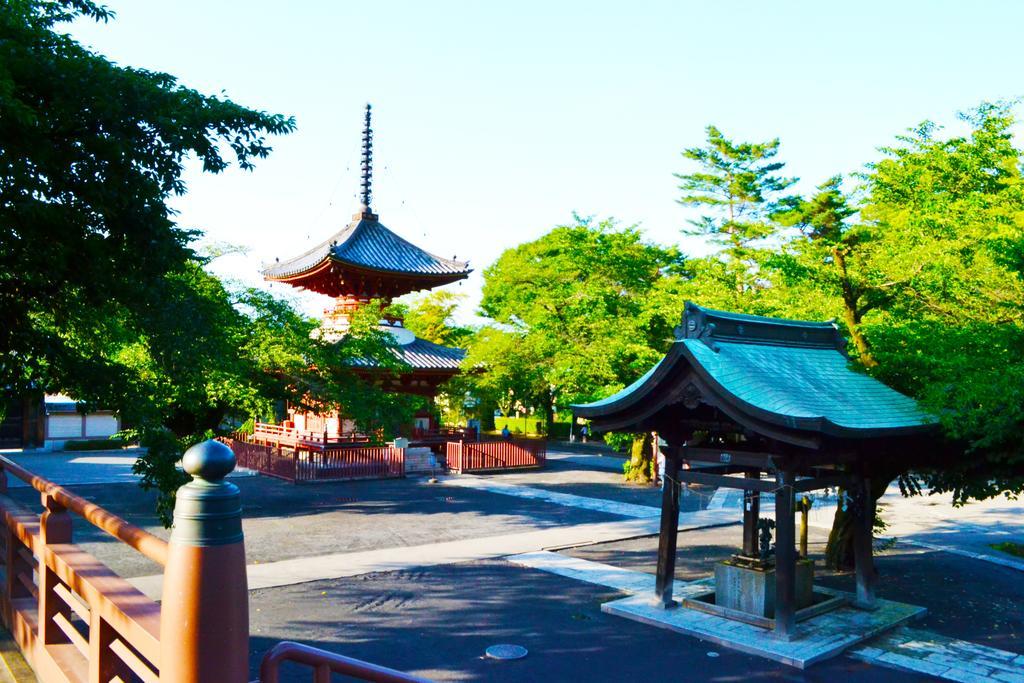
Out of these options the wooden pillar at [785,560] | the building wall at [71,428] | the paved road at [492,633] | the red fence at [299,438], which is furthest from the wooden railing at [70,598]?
the building wall at [71,428]

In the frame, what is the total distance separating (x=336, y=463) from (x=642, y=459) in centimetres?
1092

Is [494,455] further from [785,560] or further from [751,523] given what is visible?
[785,560]

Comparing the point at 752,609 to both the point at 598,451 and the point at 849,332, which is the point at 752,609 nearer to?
A: the point at 849,332

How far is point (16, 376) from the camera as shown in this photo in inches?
349

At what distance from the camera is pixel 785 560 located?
32.9ft

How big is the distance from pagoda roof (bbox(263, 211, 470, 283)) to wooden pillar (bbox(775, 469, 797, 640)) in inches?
954

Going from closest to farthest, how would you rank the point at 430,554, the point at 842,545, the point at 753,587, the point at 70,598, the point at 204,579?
1. the point at 204,579
2. the point at 70,598
3. the point at 753,587
4. the point at 842,545
5. the point at 430,554

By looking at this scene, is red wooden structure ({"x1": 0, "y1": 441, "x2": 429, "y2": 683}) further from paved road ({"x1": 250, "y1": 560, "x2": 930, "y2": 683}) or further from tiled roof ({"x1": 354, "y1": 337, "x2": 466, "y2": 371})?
tiled roof ({"x1": 354, "y1": 337, "x2": 466, "y2": 371})

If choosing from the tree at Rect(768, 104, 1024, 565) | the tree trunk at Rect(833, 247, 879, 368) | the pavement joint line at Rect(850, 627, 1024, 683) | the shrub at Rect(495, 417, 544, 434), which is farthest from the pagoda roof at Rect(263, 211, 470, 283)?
the pavement joint line at Rect(850, 627, 1024, 683)

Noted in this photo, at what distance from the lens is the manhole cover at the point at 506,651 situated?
916cm

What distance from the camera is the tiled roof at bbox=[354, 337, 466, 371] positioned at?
32.4 m

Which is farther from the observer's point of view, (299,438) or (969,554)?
(299,438)

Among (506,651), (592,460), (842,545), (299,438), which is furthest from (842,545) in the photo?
(592,460)

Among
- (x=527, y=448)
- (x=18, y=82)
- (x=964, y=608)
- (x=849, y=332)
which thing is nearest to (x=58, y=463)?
(x=527, y=448)
